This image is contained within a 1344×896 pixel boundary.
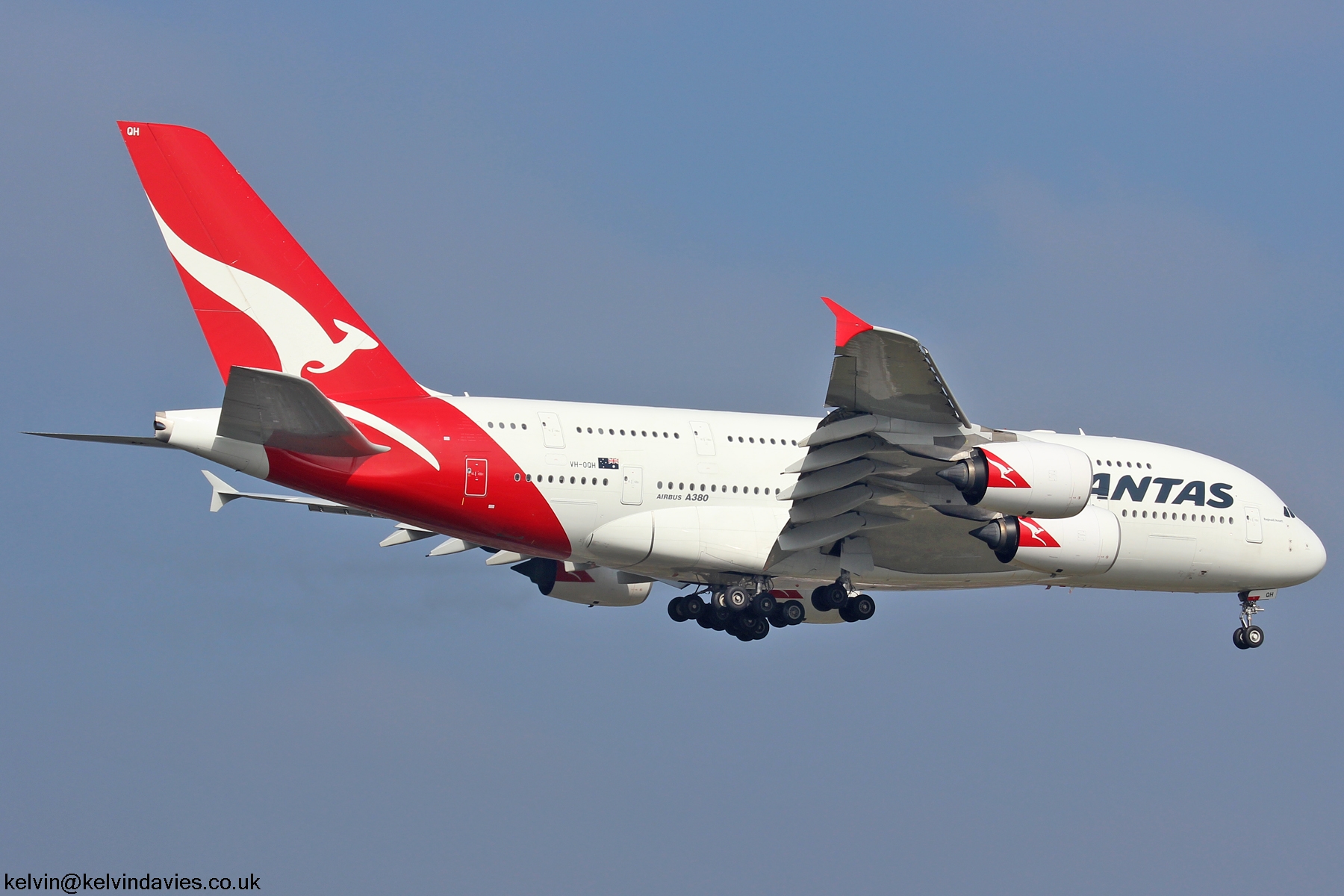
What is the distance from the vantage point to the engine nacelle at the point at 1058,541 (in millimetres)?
26203

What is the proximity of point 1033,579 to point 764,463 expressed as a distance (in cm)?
624

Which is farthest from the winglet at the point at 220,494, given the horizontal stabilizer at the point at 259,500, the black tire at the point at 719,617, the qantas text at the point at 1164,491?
the qantas text at the point at 1164,491

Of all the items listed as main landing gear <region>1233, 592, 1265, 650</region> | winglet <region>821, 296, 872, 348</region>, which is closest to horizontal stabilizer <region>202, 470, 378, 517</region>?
winglet <region>821, 296, 872, 348</region>

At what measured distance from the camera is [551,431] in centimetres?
2459

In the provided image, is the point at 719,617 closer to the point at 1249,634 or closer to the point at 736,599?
the point at 736,599

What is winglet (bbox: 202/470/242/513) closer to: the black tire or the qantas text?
the black tire

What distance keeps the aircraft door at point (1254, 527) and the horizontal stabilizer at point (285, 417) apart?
17373 millimetres

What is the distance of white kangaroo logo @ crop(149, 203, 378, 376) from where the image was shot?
2355cm

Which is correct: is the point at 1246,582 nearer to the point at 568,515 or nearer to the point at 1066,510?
the point at 1066,510

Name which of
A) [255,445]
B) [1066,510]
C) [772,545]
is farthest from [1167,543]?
[255,445]

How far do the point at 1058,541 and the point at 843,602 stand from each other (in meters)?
3.93

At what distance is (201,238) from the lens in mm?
23625

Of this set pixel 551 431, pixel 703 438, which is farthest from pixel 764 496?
pixel 551 431

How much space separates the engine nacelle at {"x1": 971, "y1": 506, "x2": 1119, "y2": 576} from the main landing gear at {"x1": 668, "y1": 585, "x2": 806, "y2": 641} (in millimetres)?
3727
